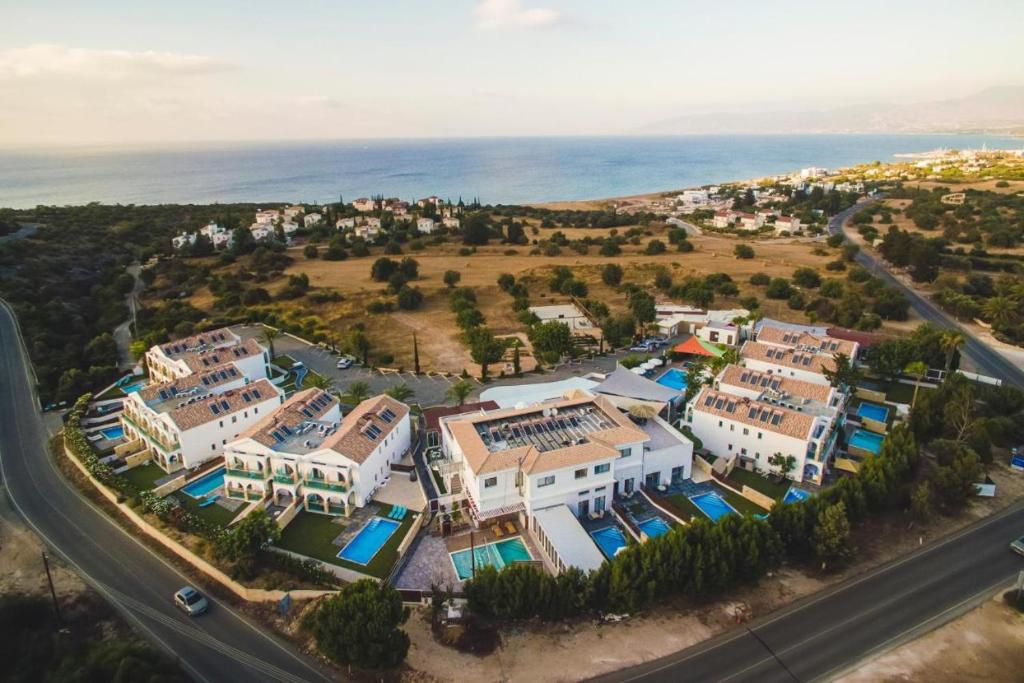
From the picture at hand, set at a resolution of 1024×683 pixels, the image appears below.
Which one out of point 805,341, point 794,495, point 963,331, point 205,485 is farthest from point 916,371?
point 205,485

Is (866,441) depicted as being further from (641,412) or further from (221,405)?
(221,405)

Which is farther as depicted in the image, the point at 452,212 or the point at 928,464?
the point at 452,212

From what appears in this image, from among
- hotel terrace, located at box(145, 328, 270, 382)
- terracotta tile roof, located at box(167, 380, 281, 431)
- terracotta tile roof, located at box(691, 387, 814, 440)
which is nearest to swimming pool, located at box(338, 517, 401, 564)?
terracotta tile roof, located at box(167, 380, 281, 431)

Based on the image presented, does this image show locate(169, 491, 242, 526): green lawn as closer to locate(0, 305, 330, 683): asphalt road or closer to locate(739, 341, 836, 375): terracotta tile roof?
locate(0, 305, 330, 683): asphalt road

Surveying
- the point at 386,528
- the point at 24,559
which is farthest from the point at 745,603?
the point at 24,559

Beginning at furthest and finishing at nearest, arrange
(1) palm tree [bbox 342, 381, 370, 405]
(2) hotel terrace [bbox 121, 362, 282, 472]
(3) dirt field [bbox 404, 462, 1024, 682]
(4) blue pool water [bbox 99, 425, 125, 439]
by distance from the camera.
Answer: (1) palm tree [bbox 342, 381, 370, 405] < (4) blue pool water [bbox 99, 425, 125, 439] < (2) hotel terrace [bbox 121, 362, 282, 472] < (3) dirt field [bbox 404, 462, 1024, 682]

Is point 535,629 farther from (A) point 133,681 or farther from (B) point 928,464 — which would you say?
(B) point 928,464

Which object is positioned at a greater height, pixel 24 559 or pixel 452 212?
pixel 452 212

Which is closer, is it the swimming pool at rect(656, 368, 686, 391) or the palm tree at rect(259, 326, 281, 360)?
the swimming pool at rect(656, 368, 686, 391)
